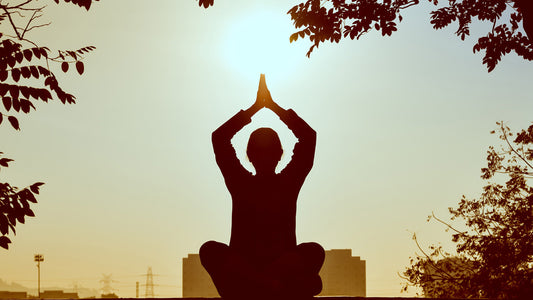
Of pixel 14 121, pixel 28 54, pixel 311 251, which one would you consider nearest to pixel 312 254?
pixel 311 251

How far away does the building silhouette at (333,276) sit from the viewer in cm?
13562

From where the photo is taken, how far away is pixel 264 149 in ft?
22.1

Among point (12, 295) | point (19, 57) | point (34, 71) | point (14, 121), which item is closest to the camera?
point (14, 121)

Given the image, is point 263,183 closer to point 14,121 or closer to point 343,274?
point 14,121

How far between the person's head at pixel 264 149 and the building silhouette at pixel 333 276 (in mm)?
130285

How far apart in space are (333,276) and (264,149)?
435ft

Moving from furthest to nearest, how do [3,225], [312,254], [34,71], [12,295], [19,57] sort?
[12,295]
[19,57]
[34,71]
[3,225]
[312,254]

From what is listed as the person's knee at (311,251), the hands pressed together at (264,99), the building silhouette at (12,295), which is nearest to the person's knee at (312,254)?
the person's knee at (311,251)

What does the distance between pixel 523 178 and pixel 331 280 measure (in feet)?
388

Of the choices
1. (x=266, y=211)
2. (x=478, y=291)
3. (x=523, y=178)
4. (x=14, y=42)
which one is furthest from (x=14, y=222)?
(x=523, y=178)

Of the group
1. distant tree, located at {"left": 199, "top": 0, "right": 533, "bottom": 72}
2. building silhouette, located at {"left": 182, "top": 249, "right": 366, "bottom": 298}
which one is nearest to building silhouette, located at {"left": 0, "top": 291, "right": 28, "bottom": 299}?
building silhouette, located at {"left": 182, "top": 249, "right": 366, "bottom": 298}

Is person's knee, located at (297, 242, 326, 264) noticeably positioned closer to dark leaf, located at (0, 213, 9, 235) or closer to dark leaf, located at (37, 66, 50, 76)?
dark leaf, located at (0, 213, 9, 235)

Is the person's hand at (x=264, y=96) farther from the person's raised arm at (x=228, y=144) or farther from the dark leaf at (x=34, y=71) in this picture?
the dark leaf at (x=34, y=71)

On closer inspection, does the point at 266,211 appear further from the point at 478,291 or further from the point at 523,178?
the point at 523,178
